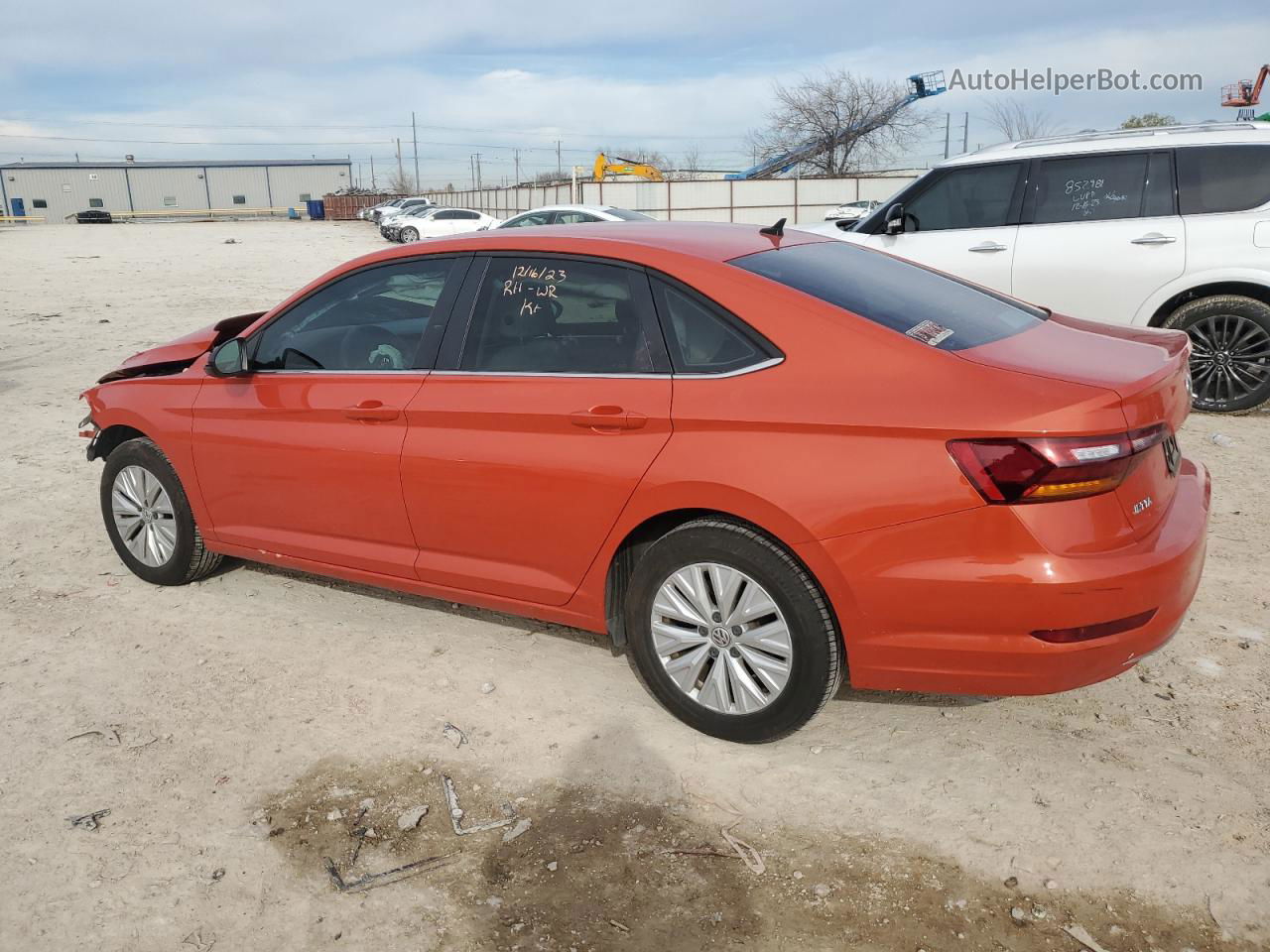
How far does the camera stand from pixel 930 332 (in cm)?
317

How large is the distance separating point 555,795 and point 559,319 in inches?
65.4

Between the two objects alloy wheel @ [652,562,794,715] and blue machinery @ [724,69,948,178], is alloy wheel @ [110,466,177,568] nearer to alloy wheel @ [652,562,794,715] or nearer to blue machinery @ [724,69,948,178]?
alloy wheel @ [652,562,794,715]

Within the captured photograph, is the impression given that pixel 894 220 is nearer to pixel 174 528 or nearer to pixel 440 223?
pixel 174 528

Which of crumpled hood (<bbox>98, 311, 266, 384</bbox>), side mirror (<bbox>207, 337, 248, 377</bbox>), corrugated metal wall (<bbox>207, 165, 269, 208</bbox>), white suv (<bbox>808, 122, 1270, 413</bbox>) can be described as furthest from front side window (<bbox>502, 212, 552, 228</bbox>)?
corrugated metal wall (<bbox>207, 165, 269, 208</bbox>)

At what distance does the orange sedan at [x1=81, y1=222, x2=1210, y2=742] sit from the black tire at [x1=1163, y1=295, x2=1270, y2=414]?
431 centimetres

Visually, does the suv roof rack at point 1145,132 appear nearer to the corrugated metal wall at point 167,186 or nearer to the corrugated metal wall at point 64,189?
the corrugated metal wall at point 167,186

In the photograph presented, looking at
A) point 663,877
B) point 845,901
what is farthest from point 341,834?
point 845,901

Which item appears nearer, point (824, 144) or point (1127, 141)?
point (1127, 141)

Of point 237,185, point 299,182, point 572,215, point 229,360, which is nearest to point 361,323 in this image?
point 229,360

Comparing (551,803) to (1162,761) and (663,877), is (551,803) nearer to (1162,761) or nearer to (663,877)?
(663,877)

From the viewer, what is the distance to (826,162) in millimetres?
61406

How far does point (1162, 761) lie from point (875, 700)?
95 centimetres

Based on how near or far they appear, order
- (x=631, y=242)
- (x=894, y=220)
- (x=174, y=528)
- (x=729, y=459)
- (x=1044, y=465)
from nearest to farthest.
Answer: (x=1044, y=465) < (x=729, y=459) < (x=631, y=242) < (x=174, y=528) < (x=894, y=220)

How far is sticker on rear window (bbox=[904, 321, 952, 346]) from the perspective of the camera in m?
3.10
